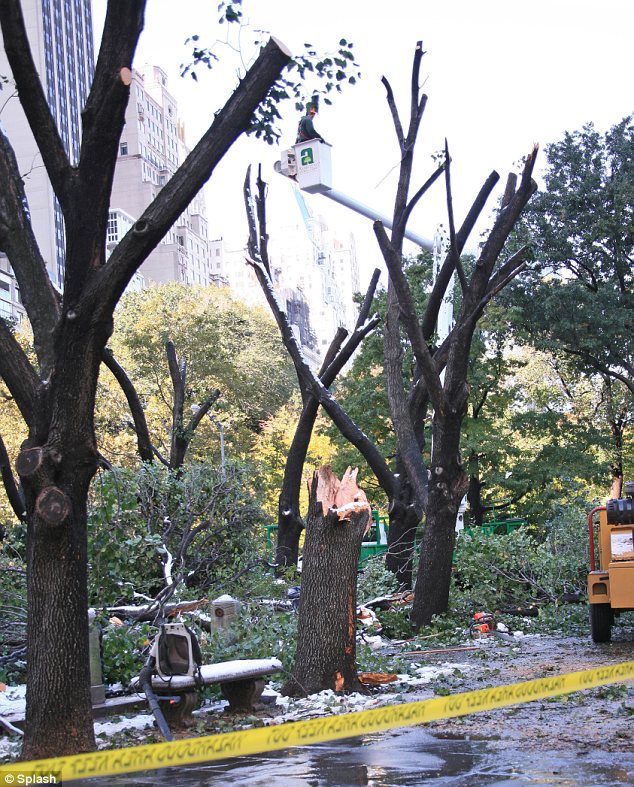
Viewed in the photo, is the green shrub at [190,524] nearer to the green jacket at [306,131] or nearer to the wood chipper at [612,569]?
the wood chipper at [612,569]

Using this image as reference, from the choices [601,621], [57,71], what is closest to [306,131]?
[601,621]

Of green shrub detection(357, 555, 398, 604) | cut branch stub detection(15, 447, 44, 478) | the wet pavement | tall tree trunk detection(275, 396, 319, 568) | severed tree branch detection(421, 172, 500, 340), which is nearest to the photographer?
the wet pavement

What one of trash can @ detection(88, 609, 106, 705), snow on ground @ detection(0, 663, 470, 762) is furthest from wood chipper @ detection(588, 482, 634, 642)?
trash can @ detection(88, 609, 106, 705)

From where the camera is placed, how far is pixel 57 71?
4397 inches

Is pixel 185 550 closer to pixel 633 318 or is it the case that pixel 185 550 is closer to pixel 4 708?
pixel 4 708

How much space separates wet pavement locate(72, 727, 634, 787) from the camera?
5031 mm

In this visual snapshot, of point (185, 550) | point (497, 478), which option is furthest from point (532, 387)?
point (185, 550)

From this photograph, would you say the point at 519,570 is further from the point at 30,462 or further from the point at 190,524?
the point at 30,462

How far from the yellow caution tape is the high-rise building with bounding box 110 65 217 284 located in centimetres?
8477

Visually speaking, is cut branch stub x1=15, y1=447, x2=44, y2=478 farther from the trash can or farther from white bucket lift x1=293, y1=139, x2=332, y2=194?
white bucket lift x1=293, y1=139, x2=332, y2=194

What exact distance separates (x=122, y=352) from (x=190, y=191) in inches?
1366

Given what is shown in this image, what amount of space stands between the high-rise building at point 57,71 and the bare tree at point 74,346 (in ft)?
270

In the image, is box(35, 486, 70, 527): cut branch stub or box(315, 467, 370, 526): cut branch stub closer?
Result: box(35, 486, 70, 527): cut branch stub

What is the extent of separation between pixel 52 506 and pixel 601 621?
7.48 metres
